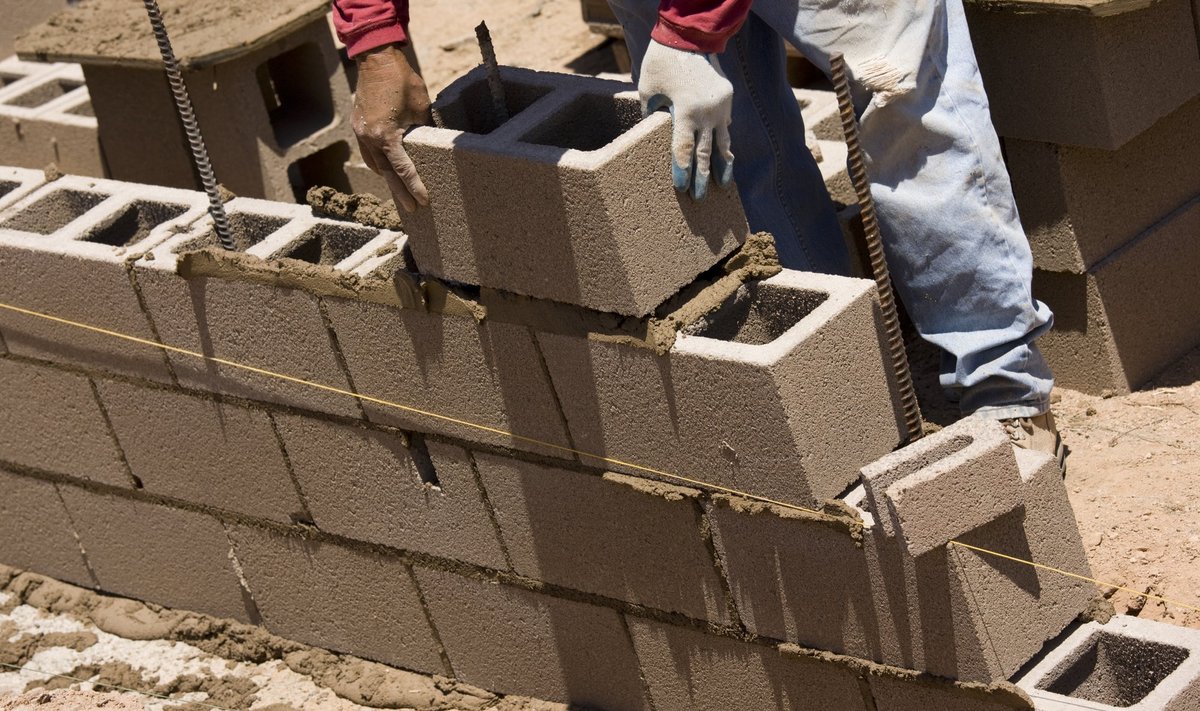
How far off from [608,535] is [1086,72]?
5.56 feet

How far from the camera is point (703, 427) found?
388 centimetres

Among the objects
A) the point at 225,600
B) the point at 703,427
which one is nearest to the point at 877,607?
the point at 703,427

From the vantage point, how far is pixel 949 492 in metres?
3.52

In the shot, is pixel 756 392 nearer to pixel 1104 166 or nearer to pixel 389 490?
pixel 389 490

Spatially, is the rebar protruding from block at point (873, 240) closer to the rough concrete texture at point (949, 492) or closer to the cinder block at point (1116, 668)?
the rough concrete texture at point (949, 492)

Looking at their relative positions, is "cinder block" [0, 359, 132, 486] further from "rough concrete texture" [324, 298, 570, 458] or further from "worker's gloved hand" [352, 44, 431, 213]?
"worker's gloved hand" [352, 44, 431, 213]

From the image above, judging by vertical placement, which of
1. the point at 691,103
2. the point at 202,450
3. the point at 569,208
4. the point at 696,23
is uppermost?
the point at 696,23

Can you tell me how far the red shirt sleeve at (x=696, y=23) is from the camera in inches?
148

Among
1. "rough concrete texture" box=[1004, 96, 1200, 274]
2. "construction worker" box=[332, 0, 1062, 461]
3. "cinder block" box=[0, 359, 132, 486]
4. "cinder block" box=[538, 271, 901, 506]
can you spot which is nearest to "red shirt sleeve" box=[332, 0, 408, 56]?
"construction worker" box=[332, 0, 1062, 461]

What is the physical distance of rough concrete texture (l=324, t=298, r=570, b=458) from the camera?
4.16 metres

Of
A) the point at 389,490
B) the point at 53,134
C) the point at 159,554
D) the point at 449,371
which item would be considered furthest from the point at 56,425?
the point at 53,134

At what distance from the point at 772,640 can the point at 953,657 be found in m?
0.50

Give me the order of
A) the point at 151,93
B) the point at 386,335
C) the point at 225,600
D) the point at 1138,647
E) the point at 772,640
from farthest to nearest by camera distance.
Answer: the point at 151,93
the point at 225,600
the point at 386,335
the point at 772,640
the point at 1138,647

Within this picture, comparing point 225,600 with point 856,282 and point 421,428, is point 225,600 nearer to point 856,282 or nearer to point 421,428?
point 421,428
